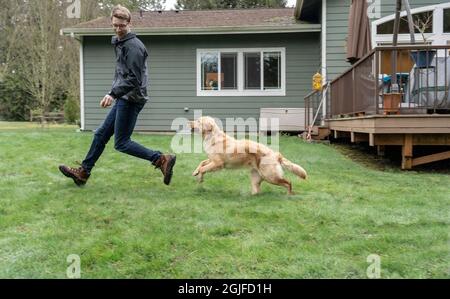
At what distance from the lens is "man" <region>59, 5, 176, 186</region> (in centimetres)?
463

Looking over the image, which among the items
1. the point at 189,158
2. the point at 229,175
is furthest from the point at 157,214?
the point at 189,158

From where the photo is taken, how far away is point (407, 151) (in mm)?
6617

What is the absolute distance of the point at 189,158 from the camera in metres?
7.35

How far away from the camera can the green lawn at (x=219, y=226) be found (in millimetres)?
2713

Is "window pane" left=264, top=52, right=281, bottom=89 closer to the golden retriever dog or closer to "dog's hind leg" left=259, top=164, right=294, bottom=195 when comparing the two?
the golden retriever dog

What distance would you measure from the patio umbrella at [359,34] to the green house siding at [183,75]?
4.94 metres

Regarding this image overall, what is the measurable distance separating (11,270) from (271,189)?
2920 millimetres

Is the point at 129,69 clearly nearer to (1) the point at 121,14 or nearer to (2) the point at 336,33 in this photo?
(1) the point at 121,14

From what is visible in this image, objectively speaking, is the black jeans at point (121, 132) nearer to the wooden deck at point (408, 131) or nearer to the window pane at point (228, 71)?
the wooden deck at point (408, 131)

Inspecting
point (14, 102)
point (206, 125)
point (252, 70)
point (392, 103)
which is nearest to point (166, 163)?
point (206, 125)

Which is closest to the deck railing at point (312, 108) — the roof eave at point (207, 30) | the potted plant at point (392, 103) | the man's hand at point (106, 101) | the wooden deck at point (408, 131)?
the roof eave at point (207, 30)

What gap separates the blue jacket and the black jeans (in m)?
0.10

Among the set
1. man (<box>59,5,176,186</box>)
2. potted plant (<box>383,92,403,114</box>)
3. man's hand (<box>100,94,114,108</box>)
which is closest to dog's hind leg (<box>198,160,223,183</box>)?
man (<box>59,5,176,186</box>)
